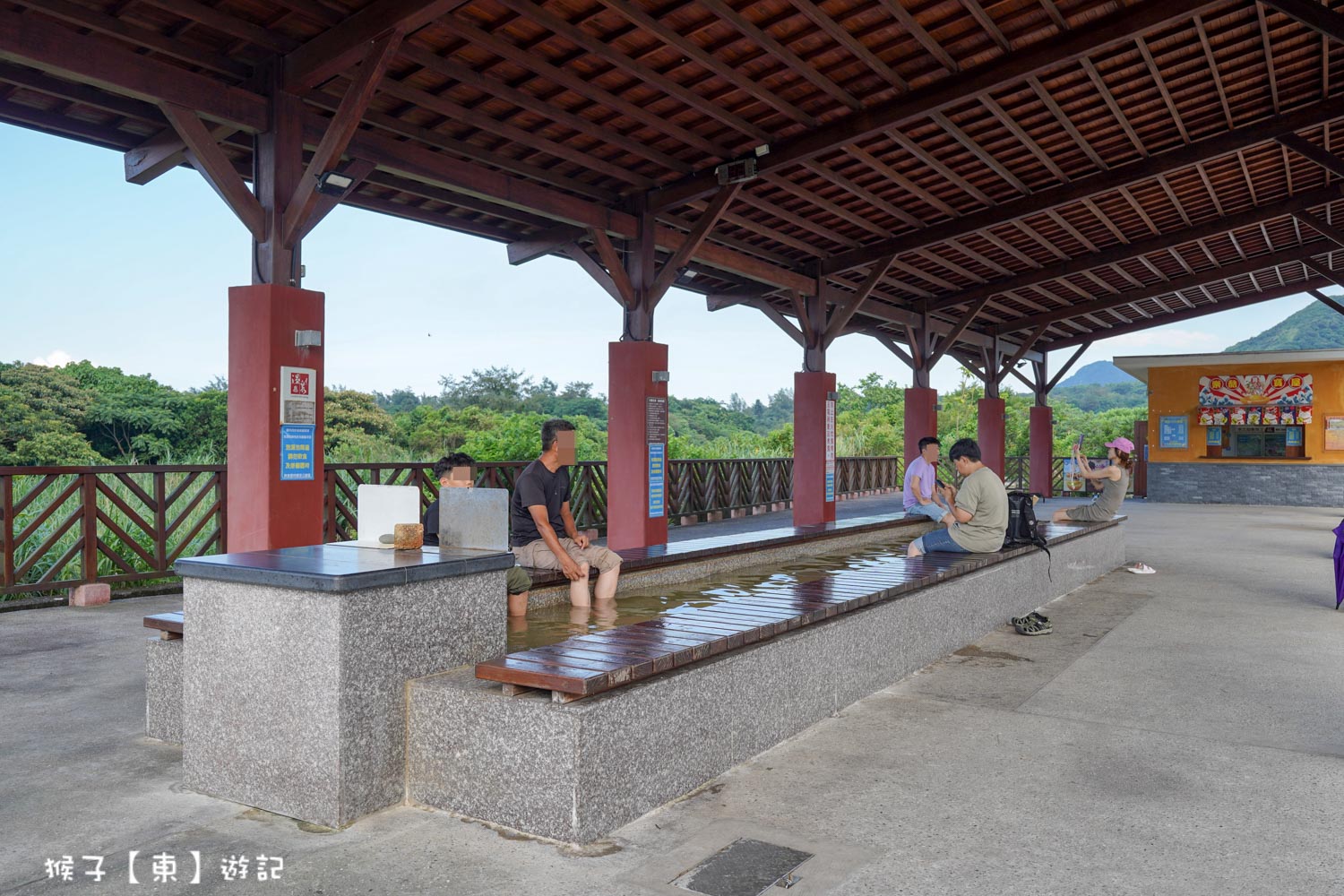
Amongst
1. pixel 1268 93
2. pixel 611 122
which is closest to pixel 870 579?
pixel 611 122

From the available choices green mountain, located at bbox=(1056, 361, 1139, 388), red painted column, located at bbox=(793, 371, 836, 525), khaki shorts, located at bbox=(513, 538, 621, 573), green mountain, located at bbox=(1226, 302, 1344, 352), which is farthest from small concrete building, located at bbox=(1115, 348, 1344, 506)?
green mountain, located at bbox=(1056, 361, 1139, 388)

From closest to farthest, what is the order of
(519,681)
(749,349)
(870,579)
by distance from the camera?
1. (519,681)
2. (870,579)
3. (749,349)

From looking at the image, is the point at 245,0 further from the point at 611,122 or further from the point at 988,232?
the point at 988,232

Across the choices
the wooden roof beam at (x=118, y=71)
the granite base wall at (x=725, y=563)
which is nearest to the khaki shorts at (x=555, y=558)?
the granite base wall at (x=725, y=563)

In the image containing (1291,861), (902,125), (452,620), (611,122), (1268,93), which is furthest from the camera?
(1268,93)

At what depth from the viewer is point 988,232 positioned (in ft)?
44.0

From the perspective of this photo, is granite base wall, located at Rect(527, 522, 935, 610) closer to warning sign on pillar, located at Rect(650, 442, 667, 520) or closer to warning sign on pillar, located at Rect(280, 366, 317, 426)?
warning sign on pillar, located at Rect(650, 442, 667, 520)

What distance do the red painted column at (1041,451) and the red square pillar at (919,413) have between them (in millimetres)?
6646

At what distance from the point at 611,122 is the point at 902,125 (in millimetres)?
2937

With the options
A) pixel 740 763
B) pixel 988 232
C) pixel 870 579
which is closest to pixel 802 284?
pixel 988 232

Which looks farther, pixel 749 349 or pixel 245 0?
pixel 749 349

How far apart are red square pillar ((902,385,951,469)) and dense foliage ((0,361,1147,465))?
352 centimetres

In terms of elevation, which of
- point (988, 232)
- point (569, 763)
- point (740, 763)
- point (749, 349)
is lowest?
point (740, 763)

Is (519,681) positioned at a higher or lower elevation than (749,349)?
lower
